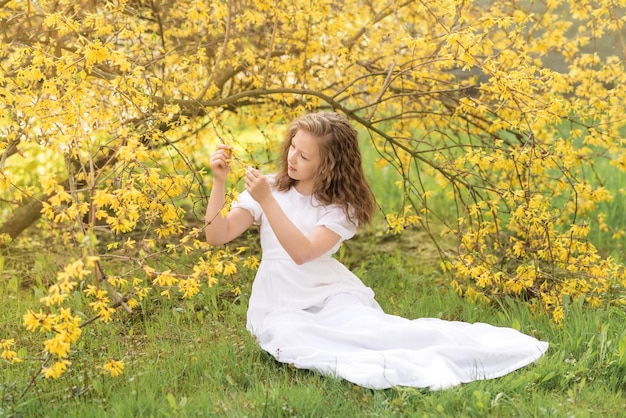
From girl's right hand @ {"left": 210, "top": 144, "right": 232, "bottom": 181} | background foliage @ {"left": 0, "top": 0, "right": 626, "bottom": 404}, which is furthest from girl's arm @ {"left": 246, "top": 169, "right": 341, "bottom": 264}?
background foliage @ {"left": 0, "top": 0, "right": 626, "bottom": 404}

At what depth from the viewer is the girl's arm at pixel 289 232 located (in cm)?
316

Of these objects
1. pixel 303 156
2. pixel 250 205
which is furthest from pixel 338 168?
pixel 250 205

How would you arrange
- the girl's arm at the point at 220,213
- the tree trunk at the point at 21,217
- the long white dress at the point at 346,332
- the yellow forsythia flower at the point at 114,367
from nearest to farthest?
1. the yellow forsythia flower at the point at 114,367
2. the long white dress at the point at 346,332
3. the girl's arm at the point at 220,213
4. the tree trunk at the point at 21,217

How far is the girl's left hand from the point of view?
3.14m

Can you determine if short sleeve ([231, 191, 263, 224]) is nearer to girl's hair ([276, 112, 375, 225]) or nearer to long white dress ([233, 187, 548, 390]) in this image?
long white dress ([233, 187, 548, 390])

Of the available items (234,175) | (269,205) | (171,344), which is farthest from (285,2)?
(171,344)

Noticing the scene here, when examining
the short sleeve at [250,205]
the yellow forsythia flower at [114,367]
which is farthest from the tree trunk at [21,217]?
the yellow forsythia flower at [114,367]

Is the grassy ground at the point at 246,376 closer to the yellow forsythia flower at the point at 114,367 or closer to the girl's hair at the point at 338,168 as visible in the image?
the yellow forsythia flower at the point at 114,367

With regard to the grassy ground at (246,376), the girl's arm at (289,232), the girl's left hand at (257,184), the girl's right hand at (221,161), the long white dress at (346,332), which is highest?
the girl's right hand at (221,161)

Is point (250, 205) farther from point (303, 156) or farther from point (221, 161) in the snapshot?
point (221, 161)

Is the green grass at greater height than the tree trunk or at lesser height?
lesser

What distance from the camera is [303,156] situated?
354 cm

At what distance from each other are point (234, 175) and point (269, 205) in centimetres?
34

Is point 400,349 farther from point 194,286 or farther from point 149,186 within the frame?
point 149,186
